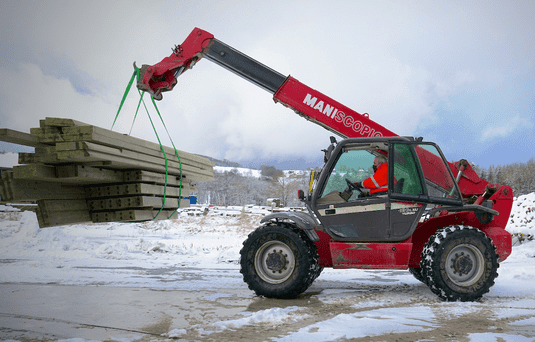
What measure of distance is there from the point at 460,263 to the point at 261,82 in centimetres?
435

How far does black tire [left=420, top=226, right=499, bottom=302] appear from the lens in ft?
15.6

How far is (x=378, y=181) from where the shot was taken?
5188mm

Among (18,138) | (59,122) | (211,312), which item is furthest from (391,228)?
(18,138)

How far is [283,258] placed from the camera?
16.8 feet

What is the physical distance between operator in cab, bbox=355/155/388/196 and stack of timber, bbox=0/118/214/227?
131 inches

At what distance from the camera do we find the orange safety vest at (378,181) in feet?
16.9

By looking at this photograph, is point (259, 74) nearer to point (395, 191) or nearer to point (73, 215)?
point (395, 191)

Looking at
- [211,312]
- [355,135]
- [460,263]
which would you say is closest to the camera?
[211,312]

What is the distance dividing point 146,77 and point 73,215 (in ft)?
9.02

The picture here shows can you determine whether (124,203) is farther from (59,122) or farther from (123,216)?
(59,122)

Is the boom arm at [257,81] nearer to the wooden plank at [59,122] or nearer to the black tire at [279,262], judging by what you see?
the wooden plank at [59,122]

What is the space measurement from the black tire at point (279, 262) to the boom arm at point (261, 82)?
7.23 feet

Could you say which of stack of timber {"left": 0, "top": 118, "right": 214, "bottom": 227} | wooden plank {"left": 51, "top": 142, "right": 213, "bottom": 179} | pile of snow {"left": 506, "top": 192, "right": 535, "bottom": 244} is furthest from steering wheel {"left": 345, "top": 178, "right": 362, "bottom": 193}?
pile of snow {"left": 506, "top": 192, "right": 535, "bottom": 244}

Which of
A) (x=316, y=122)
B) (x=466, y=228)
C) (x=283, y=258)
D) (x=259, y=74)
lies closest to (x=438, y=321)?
(x=466, y=228)
